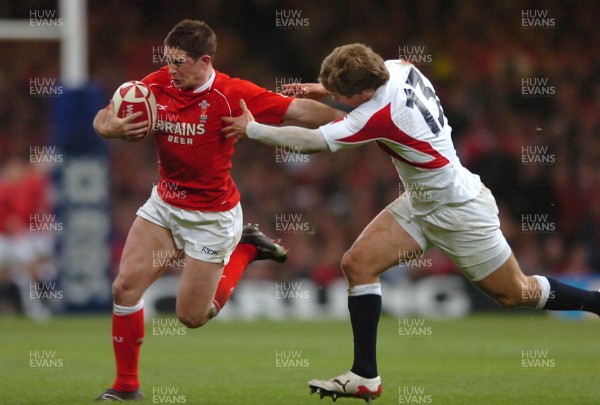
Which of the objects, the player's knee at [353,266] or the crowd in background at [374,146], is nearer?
the player's knee at [353,266]

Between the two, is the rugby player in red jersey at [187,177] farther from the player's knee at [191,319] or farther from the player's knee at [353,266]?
the player's knee at [353,266]

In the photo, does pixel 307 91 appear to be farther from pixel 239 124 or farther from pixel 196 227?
pixel 196 227

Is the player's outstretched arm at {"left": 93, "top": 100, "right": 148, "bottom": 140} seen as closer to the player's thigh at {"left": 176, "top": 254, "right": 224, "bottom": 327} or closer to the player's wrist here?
the player's wrist

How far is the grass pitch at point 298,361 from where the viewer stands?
23.1ft

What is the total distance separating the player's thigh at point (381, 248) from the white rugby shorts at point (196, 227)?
0.86m

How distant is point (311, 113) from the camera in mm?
6660

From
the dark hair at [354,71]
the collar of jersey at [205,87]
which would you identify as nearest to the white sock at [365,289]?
the dark hair at [354,71]

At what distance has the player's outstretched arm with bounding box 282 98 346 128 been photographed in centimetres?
661

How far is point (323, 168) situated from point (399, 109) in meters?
9.30

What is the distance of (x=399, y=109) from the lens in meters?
6.33

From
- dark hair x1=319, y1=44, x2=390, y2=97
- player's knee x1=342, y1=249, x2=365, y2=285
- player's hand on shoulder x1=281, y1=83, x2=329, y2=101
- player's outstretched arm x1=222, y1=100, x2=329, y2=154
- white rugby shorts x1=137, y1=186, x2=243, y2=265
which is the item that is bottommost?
player's knee x1=342, y1=249, x2=365, y2=285

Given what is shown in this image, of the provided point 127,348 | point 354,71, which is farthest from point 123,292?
point 354,71

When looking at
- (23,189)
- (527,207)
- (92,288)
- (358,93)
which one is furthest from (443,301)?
(358,93)

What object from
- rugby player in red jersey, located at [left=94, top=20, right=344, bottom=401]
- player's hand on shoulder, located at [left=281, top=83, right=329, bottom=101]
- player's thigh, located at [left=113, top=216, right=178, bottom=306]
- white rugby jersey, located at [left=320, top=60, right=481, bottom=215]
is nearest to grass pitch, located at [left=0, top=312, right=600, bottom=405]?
rugby player in red jersey, located at [left=94, top=20, right=344, bottom=401]
